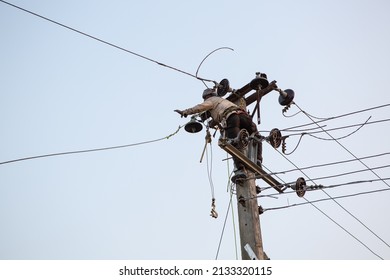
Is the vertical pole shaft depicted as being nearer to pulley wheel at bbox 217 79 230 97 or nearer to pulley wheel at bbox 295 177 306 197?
pulley wheel at bbox 295 177 306 197

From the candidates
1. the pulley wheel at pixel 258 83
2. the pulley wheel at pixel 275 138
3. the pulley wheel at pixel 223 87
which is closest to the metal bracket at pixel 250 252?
the pulley wheel at pixel 275 138

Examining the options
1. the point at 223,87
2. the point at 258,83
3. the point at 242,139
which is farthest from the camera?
the point at 223,87

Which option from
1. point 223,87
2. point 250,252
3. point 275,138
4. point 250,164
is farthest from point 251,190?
point 223,87

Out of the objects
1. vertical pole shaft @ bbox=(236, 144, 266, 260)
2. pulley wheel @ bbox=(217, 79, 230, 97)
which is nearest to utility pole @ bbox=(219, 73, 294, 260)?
vertical pole shaft @ bbox=(236, 144, 266, 260)

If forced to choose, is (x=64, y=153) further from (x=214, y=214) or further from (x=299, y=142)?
(x=299, y=142)

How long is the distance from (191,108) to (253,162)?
1.33 metres

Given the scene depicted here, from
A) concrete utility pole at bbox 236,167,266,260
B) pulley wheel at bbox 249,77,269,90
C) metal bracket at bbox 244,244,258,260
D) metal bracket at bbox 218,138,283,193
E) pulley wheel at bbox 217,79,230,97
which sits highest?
pulley wheel at bbox 217,79,230,97

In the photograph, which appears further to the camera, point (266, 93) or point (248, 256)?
point (266, 93)

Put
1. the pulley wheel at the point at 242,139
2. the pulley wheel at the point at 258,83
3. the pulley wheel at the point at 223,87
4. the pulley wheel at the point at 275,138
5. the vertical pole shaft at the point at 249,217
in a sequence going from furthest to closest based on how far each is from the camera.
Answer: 1. the pulley wheel at the point at 223,87
2. the pulley wheel at the point at 258,83
3. the pulley wheel at the point at 275,138
4. the pulley wheel at the point at 242,139
5. the vertical pole shaft at the point at 249,217

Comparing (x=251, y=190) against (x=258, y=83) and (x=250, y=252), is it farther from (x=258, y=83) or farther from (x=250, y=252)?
(x=258, y=83)

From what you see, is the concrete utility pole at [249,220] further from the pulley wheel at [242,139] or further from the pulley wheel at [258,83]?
the pulley wheel at [258,83]

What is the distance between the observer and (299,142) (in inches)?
279

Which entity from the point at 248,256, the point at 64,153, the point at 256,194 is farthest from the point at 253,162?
the point at 64,153

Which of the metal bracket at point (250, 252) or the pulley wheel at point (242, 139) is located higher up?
the pulley wheel at point (242, 139)
